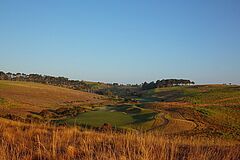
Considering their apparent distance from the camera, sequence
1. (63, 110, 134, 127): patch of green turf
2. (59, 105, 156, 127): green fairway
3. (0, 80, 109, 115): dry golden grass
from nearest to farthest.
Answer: (63, 110, 134, 127): patch of green turf → (59, 105, 156, 127): green fairway → (0, 80, 109, 115): dry golden grass

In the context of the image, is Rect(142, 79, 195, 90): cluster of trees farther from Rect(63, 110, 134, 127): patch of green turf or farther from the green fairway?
Rect(63, 110, 134, 127): patch of green turf

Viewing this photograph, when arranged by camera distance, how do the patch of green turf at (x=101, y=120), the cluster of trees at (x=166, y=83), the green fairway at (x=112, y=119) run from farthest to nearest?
1. the cluster of trees at (x=166, y=83)
2. the green fairway at (x=112, y=119)
3. the patch of green turf at (x=101, y=120)

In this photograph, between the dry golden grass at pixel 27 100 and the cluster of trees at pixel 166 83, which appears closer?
the dry golden grass at pixel 27 100

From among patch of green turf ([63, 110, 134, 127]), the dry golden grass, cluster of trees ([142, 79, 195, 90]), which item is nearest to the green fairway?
patch of green turf ([63, 110, 134, 127])

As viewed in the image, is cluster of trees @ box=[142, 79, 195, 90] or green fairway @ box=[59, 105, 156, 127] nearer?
green fairway @ box=[59, 105, 156, 127]

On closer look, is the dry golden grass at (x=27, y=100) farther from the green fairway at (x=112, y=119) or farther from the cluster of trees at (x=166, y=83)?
the cluster of trees at (x=166, y=83)

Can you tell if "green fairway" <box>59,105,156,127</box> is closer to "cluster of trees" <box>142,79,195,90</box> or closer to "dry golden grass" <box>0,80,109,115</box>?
"dry golden grass" <box>0,80,109,115</box>

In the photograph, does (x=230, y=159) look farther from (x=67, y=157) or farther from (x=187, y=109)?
(x=187, y=109)

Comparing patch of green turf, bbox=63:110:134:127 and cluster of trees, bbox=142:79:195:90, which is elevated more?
cluster of trees, bbox=142:79:195:90

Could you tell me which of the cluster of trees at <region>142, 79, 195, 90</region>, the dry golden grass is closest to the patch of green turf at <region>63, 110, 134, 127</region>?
the dry golden grass

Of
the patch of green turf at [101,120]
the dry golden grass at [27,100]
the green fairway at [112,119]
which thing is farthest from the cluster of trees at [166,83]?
the patch of green turf at [101,120]

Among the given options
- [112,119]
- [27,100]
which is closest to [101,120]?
[112,119]

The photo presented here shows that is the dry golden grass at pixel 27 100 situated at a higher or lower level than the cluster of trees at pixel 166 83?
lower

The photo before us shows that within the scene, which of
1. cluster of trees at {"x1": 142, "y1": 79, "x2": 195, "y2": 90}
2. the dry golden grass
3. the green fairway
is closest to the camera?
the green fairway
